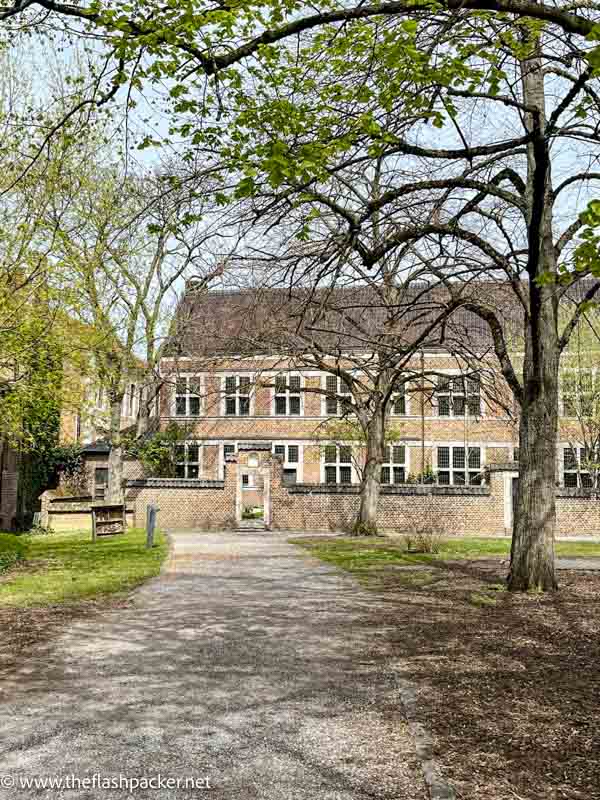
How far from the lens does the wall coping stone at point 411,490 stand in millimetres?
30594

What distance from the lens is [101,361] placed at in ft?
99.9

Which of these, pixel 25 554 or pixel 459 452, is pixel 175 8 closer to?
pixel 25 554

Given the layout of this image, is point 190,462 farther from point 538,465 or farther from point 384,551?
Answer: point 538,465

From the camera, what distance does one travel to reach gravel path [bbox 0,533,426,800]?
14.5 feet

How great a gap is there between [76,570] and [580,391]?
25785 millimetres

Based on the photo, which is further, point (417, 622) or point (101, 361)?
point (101, 361)

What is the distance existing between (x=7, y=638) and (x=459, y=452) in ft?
113

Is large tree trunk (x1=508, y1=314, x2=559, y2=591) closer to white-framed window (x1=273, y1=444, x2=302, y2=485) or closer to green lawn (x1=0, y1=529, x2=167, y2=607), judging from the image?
green lawn (x1=0, y1=529, x2=167, y2=607)

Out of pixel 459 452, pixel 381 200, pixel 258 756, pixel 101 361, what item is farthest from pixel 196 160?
pixel 459 452

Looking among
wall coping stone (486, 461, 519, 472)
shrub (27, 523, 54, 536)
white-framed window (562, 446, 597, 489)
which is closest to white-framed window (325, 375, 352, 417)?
white-framed window (562, 446, 597, 489)

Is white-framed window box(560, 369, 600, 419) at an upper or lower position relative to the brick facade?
upper

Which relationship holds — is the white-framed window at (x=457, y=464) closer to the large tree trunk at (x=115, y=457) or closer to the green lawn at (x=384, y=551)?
the green lawn at (x=384, y=551)

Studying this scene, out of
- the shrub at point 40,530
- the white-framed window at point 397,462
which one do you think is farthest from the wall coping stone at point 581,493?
the shrub at point 40,530

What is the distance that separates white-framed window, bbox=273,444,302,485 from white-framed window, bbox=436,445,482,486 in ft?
23.3
